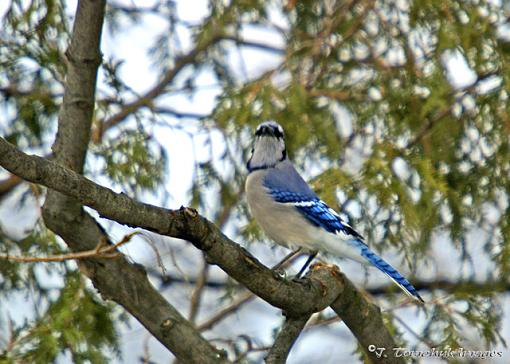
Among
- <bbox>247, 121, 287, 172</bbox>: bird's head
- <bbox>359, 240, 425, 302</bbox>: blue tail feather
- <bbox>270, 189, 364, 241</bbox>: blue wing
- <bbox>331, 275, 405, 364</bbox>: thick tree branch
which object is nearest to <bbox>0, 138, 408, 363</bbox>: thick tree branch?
<bbox>331, 275, 405, 364</bbox>: thick tree branch

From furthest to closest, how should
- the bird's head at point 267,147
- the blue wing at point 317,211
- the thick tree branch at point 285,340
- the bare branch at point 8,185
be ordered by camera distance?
the bare branch at point 8,185 → the bird's head at point 267,147 → the blue wing at point 317,211 → the thick tree branch at point 285,340

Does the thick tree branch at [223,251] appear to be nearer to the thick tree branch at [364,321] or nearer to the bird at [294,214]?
the thick tree branch at [364,321]

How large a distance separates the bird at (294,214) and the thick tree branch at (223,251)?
7.6 inches

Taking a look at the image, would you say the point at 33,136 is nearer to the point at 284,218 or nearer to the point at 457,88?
the point at 284,218

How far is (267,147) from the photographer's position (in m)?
3.45

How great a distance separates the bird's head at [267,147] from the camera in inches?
130

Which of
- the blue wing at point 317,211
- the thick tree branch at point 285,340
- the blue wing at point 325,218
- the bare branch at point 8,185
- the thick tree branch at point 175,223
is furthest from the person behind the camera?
the bare branch at point 8,185

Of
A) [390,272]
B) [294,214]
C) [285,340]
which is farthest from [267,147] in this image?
[285,340]

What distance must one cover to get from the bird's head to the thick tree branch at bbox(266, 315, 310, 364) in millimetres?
868

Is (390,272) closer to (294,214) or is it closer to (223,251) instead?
(294,214)

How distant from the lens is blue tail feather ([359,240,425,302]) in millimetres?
2840

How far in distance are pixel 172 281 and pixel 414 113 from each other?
1.97 metres

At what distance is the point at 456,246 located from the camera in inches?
138

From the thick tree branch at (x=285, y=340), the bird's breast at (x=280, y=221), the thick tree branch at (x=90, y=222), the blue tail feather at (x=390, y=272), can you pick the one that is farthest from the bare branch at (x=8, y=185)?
the thick tree branch at (x=285, y=340)
